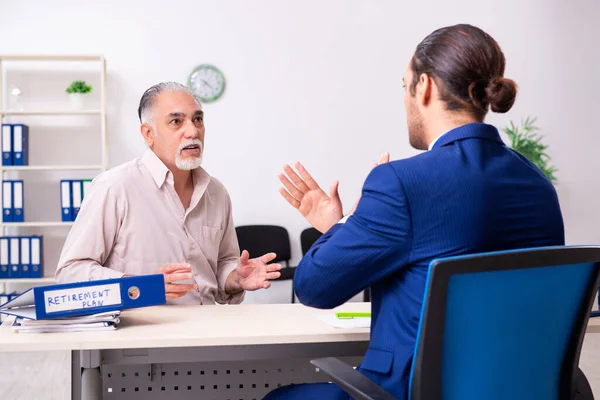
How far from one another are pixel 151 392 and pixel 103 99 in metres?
3.56

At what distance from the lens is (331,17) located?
5.83 m

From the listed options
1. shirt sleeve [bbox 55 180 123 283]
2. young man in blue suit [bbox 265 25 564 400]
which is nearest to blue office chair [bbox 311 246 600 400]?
young man in blue suit [bbox 265 25 564 400]

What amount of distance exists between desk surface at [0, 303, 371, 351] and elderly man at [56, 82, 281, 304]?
1.06 feet

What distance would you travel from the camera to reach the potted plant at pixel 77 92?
5.32 meters

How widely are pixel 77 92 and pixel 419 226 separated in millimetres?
4470

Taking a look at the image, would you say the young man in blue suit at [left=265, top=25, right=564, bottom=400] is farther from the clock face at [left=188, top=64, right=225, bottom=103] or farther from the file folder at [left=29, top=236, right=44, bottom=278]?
the clock face at [left=188, top=64, right=225, bottom=103]

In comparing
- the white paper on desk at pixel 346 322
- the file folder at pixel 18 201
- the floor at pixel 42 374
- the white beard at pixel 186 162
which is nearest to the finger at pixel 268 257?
the white paper on desk at pixel 346 322

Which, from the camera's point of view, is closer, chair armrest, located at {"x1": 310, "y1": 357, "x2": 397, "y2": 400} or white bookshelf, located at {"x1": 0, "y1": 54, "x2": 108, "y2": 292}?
chair armrest, located at {"x1": 310, "y1": 357, "x2": 397, "y2": 400}

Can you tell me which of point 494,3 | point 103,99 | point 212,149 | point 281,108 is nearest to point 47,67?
point 103,99

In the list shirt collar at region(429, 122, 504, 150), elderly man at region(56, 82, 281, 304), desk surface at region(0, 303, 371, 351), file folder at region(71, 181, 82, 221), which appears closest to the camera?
shirt collar at region(429, 122, 504, 150)

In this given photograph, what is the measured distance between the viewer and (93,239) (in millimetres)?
2445

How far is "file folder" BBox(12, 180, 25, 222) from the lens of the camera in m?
5.23

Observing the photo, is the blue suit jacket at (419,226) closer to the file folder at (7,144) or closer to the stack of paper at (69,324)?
the stack of paper at (69,324)

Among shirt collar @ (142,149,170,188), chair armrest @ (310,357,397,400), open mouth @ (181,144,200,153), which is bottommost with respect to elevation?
chair armrest @ (310,357,397,400)
